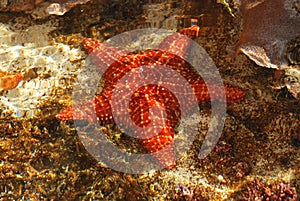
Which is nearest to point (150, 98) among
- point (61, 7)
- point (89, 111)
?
point (89, 111)

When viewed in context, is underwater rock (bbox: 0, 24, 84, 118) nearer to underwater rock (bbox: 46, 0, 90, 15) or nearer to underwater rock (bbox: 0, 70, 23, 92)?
underwater rock (bbox: 0, 70, 23, 92)

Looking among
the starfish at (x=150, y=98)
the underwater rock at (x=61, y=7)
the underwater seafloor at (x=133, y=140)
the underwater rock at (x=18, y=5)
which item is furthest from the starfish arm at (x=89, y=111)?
the underwater rock at (x=18, y=5)

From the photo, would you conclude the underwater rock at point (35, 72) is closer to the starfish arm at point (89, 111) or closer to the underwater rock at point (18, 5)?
the underwater rock at point (18, 5)

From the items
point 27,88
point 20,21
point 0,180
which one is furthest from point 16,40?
point 0,180

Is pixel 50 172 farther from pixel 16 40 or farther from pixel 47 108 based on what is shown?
pixel 16 40

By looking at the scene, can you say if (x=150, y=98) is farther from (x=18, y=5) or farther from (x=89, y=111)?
(x=18, y=5)
